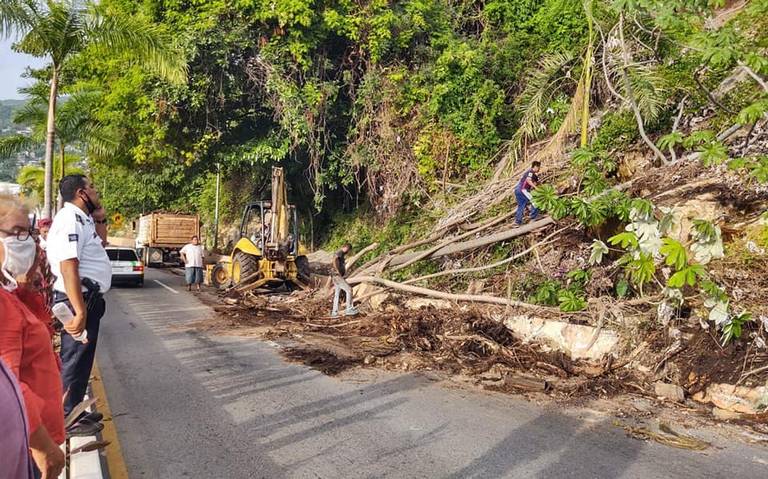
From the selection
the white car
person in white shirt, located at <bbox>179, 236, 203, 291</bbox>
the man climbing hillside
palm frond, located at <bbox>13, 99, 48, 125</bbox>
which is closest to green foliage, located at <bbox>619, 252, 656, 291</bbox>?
the man climbing hillside

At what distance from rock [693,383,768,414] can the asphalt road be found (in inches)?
42.3

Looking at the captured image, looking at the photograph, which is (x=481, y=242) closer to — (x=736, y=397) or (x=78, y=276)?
(x=736, y=397)

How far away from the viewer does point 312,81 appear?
1802 centimetres

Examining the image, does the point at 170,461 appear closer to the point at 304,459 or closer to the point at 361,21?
the point at 304,459

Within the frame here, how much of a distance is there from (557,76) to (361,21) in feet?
19.8

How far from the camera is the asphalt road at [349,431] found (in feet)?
16.2

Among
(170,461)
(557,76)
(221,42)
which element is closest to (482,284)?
(557,76)

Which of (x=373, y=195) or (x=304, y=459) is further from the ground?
(x=373, y=195)

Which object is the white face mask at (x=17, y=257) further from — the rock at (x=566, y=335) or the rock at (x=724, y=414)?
the rock at (x=566, y=335)

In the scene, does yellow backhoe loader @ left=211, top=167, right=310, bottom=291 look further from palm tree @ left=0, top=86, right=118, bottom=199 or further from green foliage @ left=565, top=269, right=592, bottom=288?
palm tree @ left=0, top=86, right=118, bottom=199

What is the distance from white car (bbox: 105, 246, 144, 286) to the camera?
18531 mm

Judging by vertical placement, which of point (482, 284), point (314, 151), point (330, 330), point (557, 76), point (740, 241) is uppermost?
point (557, 76)

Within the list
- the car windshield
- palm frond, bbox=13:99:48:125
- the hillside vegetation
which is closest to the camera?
the hillside vegetation

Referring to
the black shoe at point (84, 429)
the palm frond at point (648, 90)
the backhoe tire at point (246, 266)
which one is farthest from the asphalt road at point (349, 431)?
the backhoe tire at point (246, 266)
